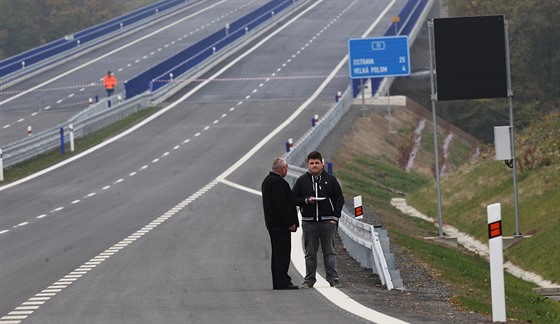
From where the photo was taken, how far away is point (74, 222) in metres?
27.5

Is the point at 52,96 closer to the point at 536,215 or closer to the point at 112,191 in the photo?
the point at 112,191

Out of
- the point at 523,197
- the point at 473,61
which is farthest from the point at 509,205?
the point at 473,61

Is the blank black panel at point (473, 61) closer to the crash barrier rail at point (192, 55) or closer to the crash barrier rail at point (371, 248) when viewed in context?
the crash barrier rail at point (371, 248)

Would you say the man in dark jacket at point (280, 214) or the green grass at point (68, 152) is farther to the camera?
the green grass at point (68, 152)

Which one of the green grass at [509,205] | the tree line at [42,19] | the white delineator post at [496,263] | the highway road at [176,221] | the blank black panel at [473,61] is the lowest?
the green grass at [509,205]

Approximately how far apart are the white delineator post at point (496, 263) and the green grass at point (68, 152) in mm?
28311

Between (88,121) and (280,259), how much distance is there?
37028 mm

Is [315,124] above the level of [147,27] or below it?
below

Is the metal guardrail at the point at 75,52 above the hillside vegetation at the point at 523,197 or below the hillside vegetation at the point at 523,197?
above

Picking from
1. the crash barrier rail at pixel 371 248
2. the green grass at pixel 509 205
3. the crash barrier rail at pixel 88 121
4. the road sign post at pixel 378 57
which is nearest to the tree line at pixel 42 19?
the crash barrier rail at pixel 88 121

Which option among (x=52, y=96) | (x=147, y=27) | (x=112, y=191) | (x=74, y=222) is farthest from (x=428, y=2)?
(x=74, y=222)

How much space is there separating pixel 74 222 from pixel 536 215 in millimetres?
10277

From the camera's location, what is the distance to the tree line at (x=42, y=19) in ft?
364

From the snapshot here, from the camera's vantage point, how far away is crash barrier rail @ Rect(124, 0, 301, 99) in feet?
209
